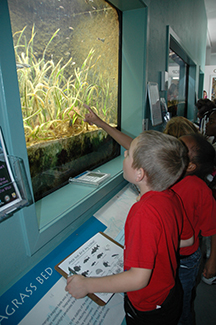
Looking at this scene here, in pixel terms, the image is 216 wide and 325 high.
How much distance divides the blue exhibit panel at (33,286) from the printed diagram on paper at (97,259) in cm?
4

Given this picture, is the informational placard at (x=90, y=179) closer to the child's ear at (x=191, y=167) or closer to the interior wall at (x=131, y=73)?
the interior wall at (x=131, y=73)

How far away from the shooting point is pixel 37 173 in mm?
1174

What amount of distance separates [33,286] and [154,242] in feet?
1.70

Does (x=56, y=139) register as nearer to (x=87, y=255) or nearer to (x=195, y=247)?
(x=87, y=255)

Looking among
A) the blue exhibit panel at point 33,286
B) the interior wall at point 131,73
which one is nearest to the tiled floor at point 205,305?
the blue exhibit panel at point 33,286

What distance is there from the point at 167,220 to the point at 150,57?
1.82 metres

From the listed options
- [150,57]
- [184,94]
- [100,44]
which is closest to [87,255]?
[100,44]

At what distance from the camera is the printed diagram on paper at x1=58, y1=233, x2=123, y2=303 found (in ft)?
2.89

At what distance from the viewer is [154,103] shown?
2168 millimetres

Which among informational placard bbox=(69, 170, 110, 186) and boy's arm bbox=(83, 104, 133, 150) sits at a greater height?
boy's arm bbox=(83, 104, 133, 150)

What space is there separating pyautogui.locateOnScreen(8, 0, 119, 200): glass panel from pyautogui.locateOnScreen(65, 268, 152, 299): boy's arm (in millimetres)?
599

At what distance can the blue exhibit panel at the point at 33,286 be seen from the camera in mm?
692

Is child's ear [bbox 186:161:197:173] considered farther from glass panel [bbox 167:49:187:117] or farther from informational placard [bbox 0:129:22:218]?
glass panel [bbox 167:49:187:117]

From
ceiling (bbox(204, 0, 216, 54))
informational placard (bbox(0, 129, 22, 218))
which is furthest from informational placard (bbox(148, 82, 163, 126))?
ceiling (bbox(204, 0, 216, 54))
